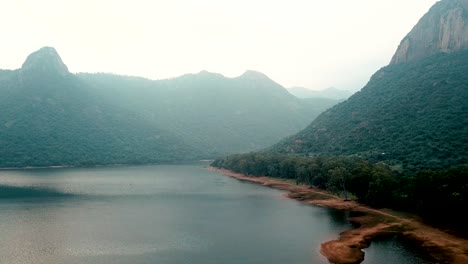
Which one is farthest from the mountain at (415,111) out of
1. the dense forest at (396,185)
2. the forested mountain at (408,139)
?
the dense forest at (396,185)

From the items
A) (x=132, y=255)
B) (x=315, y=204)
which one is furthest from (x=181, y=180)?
(x=132, y=255)

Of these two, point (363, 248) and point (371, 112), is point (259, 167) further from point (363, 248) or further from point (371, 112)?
point (363, 248)

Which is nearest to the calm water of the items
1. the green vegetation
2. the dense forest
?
the dense forest

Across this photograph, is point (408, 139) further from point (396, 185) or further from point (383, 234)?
point (383, 234)

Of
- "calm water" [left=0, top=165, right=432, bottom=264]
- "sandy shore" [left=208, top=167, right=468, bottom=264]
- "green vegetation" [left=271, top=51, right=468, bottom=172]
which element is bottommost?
"calm water" [left=0, top=165, right=432, bottom=264]

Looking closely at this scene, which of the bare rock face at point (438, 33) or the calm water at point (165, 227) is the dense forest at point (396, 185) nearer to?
the calm water at point (165, 227)

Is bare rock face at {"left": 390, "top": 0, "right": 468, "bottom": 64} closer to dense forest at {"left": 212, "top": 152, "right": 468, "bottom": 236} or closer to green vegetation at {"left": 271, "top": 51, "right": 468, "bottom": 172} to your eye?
green vegetation at {"left": 271, "top": 51, "right": 468, "bottom": 172}
